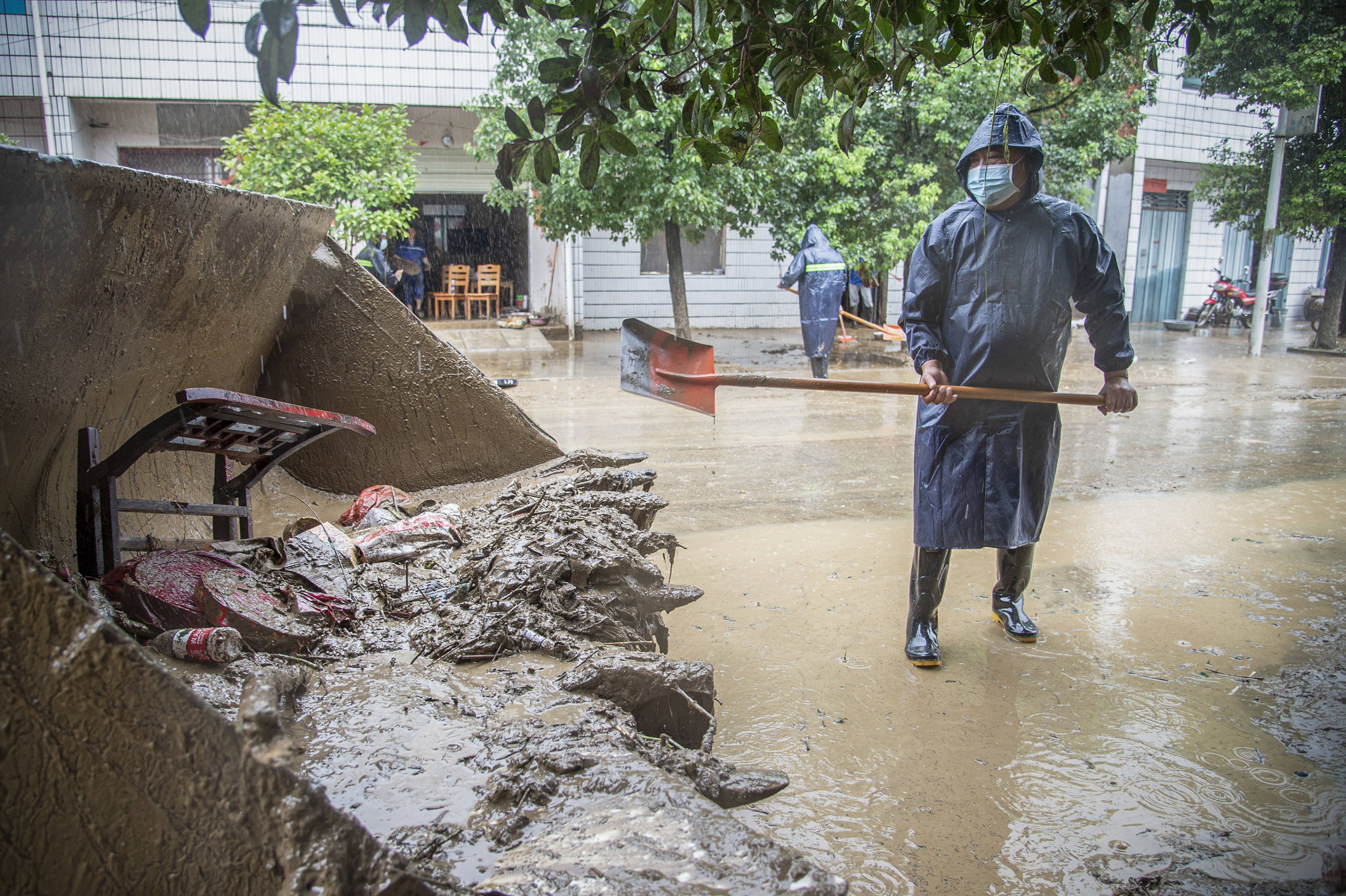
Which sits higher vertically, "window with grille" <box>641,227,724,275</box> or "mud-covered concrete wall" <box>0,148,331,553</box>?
"window with grille" <box>641,227,724,275</box>

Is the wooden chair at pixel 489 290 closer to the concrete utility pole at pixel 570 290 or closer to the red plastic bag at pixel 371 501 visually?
the concrete utility pole at pixel 570 290

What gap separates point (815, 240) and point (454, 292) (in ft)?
23.5

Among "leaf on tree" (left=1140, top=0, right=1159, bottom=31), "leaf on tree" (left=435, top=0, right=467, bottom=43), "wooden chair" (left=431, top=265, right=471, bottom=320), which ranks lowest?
"wooden chair" (left=431, top=265, right=471, bottom=320)

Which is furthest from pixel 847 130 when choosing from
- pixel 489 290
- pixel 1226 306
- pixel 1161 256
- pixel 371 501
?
pixel 1161 256

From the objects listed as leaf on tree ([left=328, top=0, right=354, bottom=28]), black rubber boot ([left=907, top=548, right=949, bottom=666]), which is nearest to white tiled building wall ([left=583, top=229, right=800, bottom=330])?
black rubber boot ([left=907, top=548, right=949, bottom=666])

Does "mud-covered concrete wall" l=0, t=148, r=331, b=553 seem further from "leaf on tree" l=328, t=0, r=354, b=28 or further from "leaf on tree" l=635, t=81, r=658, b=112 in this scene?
"leaf on tree" l=635, t=81, r=658, b=112

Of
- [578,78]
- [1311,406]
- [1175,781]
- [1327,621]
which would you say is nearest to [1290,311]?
[1311,406]

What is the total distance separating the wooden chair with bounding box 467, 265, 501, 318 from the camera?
14000 mm

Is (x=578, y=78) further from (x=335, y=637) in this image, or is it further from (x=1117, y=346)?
(x=1117, y=346)

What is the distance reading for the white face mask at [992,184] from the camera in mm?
2734

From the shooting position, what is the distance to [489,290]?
50.2 ft

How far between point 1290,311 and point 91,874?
75.5 feet

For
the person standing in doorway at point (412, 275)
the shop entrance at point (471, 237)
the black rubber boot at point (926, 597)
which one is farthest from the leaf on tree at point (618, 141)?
the shop entrance at point (471, 237)

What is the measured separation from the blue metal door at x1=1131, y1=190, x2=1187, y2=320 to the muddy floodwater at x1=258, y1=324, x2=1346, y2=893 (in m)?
12.6
